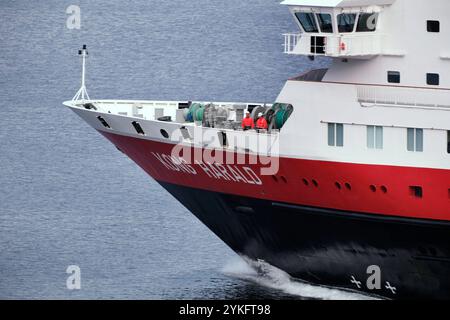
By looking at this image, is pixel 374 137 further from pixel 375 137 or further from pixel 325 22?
pixel 325 22

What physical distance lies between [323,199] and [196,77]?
47.5m

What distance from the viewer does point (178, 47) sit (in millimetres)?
115688

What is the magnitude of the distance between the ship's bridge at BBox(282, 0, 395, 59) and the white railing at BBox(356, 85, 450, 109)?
3.45ft

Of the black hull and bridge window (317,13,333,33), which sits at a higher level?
bridge window (317,13,333,33)

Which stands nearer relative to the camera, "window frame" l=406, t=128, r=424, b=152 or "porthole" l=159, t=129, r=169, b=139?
"window frame" l=406, t=128, r=424, b=152

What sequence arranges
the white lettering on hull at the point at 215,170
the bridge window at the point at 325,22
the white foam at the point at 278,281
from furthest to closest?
the white foam at the point at 278,281 < the white lettering on hull at the point at 215,170 < the bridge window at the point at 325,22

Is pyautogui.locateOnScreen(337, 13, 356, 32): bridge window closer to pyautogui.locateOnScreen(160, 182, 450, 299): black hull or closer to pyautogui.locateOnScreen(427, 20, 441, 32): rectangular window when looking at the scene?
pyautogui.locateOnScreen(427, 20, 441, 32): rectangular window

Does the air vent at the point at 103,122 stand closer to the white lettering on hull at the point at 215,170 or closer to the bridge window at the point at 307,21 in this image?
the white lettering on hull at the point at 215,170

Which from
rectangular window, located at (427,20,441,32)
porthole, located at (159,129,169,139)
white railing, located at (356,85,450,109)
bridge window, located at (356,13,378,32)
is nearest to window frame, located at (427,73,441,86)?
white railing, located at (356,85,450,109)

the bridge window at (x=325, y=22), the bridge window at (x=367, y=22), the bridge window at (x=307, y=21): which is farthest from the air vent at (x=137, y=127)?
the bridge window at (x=367, y=22)

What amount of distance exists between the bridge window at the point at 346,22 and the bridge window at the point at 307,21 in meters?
0.78

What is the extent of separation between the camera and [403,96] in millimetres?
58000

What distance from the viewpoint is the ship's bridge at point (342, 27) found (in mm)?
58375

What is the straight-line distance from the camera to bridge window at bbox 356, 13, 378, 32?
192 ft
